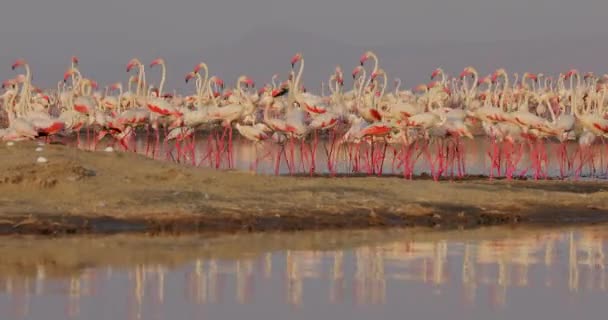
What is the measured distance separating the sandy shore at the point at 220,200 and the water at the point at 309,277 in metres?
1.10

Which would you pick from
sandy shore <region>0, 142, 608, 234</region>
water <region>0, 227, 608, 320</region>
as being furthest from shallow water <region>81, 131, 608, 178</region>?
water <region>0, 227, 608, 320</region>

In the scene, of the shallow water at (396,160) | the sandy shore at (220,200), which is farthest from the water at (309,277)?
the shallow water at (396,160)

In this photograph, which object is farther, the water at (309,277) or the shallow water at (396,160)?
the shallow water at (396,160)

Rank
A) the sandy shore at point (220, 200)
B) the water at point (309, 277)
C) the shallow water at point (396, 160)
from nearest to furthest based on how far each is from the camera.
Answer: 1. the water at point (309, 277)
2. the sandy shore at point (220, 200)
3. the shallow water at point (396, 160)

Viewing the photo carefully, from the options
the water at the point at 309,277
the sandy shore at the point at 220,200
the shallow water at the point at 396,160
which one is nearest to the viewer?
the water at the point at 309,277

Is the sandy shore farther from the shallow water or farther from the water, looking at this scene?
the shallow water

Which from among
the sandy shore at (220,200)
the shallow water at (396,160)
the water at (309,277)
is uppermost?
the shallow water at (396,160)

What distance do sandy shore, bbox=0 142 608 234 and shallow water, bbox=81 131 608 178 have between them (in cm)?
508

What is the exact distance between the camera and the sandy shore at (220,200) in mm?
19094

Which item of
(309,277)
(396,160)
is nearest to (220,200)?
(309,277)

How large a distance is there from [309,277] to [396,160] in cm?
2303

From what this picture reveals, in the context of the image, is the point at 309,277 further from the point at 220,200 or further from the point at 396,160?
the point at 396,160

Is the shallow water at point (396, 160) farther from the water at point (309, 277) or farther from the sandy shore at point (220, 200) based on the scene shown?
the water at point (309, 277)

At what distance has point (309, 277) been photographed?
47.8ft
